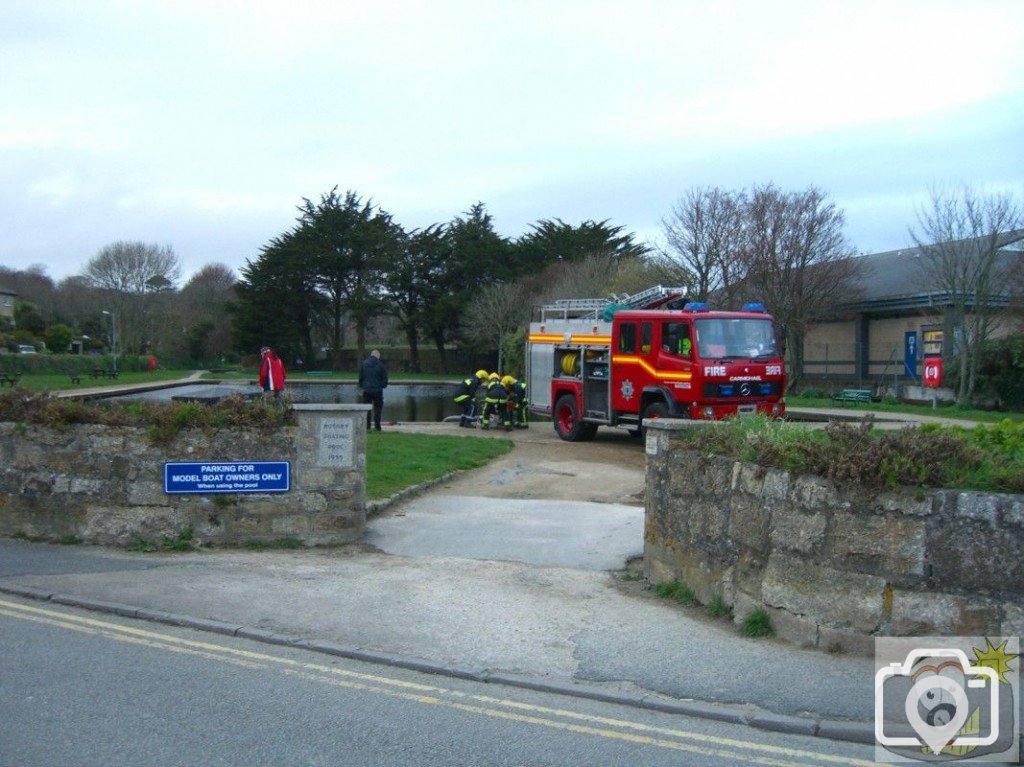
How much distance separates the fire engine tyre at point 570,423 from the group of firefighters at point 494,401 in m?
1.56

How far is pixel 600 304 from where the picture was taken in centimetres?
2194

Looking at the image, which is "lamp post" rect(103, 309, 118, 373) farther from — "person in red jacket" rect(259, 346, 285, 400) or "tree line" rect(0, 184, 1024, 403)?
"person in red jacket" rect(259, 346, 285, 400)

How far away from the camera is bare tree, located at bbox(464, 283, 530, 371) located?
5941 centimetres

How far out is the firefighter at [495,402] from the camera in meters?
22.8

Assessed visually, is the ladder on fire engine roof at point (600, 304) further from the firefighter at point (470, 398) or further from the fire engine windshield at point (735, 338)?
the fire engine windshield at point (735, 338)

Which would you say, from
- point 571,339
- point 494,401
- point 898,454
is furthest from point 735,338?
point 898,454

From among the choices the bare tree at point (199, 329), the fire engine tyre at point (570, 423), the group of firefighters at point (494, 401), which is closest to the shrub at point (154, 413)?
the fire engine tyre at point (570, 423)

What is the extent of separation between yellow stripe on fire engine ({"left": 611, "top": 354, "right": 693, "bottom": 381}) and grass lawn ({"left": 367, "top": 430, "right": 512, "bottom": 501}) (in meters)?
2.67

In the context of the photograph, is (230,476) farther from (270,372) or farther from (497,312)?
(497,312)

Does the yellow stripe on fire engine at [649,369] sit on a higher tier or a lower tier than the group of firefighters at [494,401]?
higher

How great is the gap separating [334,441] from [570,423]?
10.9 m

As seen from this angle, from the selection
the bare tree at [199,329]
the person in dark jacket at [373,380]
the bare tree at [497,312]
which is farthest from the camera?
the bare tree at [199,329]

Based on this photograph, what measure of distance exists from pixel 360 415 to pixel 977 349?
75.2ft

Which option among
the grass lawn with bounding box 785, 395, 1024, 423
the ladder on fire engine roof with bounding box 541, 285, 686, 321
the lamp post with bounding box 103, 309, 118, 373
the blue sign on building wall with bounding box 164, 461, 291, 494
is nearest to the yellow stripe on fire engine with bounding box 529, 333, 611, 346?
→ the ladder on fire engine roof with bounding box 541, 285, 686, 321
